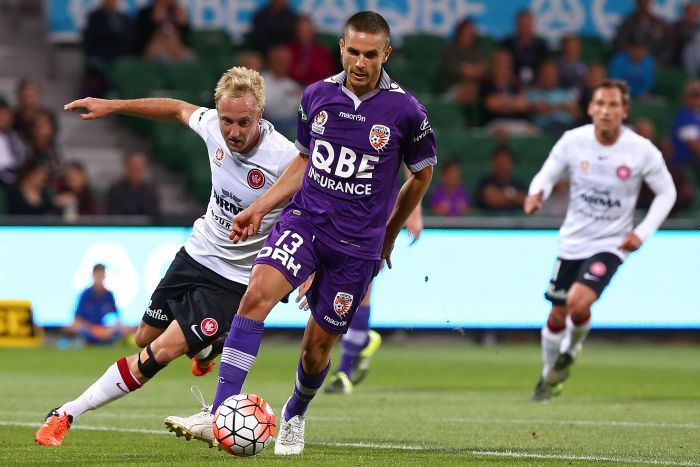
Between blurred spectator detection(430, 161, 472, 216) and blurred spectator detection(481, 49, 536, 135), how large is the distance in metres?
2.25

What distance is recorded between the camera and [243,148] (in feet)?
24.8

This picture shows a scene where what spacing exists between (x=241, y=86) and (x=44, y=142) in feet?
35.4

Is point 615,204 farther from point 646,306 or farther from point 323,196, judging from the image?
point 646,306

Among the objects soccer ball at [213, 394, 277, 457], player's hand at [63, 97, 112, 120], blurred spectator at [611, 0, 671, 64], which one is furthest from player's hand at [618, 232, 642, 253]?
blurred spectator at [611, 0, 671, 64]

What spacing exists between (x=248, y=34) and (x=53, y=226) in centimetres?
493

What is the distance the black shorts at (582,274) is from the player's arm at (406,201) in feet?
Result: 12.6

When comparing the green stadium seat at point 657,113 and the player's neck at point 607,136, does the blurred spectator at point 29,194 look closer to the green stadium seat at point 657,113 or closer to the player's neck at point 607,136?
the player's neck at point 607,136

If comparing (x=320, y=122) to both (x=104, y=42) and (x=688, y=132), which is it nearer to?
(x=104, y=42)

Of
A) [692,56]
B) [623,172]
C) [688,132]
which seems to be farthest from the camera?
[692,56]

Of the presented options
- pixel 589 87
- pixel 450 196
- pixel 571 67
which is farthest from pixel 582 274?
pixel 571 67

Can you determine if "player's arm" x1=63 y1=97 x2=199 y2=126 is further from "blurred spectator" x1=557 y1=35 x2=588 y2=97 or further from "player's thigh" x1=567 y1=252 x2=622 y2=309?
"blurred spectator" x1=557 y1=35 x2=588 y2=97

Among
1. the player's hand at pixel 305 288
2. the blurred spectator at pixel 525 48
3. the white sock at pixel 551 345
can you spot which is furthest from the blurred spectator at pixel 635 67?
the player's hand at pixel 305 288

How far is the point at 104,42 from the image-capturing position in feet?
64.3

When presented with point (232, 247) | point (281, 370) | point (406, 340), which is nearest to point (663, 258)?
point (406, 340)
